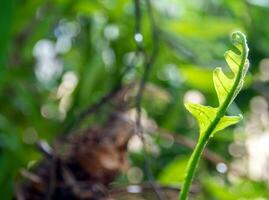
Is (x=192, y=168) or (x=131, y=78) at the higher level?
(x=131, y=78)

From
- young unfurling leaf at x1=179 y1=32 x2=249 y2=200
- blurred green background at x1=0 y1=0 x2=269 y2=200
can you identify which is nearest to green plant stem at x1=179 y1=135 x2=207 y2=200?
young unfurling leaf at x1=179 y1=32 x2=249 y2=200

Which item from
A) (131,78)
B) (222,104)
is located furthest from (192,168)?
(131,78)

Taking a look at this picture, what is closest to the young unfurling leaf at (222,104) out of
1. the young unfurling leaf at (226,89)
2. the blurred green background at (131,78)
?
the young unfurling leaf at (226,89)

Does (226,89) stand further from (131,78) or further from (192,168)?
(131,78)

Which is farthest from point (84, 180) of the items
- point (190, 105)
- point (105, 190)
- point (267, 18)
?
point (267, 18)

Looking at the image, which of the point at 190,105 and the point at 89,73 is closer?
the point at 190,105

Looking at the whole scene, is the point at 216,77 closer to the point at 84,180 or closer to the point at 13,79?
the point at 84,180
